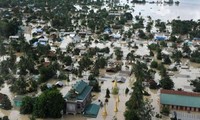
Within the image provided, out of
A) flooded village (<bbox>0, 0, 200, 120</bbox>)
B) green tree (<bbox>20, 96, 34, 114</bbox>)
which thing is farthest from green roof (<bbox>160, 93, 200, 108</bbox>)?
green tree (<bbox>20, 96, 34, 114</bbox>)

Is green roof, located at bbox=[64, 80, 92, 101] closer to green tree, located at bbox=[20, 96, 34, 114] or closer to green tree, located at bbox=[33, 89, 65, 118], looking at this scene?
green tree, located at bbox=[33, 89, 65, 118]

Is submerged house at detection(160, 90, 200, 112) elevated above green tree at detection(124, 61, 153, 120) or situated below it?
below

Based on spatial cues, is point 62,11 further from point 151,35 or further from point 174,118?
point 174,118

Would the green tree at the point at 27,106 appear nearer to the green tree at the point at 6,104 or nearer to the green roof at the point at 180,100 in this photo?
the green tree at the point at 6,104

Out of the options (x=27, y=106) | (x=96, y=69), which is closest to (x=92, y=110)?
(x=27, y=106)

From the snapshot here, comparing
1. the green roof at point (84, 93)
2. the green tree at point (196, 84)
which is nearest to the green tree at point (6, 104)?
the green roof at point (84, 93)

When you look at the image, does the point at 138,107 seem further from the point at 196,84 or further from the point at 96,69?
the point at 96,69

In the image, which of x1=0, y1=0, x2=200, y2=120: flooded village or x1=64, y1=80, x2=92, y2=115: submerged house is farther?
x1=0, y1=0, x2=200, y2=120: flooded village

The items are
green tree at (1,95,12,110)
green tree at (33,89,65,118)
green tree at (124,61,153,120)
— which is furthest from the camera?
green tree at (1,95,12,110)
